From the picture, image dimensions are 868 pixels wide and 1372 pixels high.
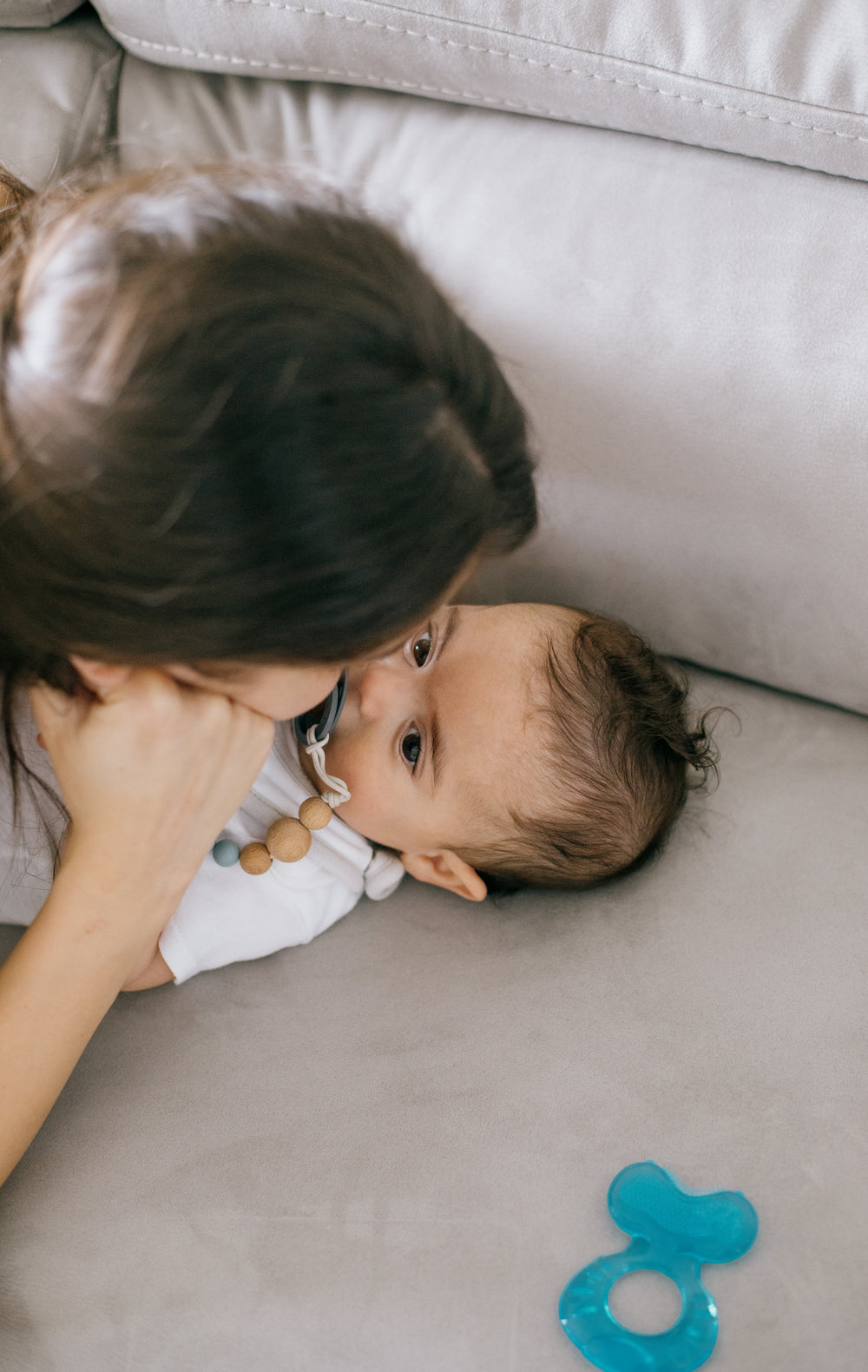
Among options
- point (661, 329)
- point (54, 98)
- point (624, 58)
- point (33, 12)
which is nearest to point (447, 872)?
point (661, 329)

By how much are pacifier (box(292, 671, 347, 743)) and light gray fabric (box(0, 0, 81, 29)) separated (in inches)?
34.6

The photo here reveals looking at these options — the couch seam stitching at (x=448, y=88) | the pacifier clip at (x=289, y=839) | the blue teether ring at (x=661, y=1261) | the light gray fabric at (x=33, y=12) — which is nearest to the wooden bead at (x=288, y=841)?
the pacifier clip at (x=289, y=839)

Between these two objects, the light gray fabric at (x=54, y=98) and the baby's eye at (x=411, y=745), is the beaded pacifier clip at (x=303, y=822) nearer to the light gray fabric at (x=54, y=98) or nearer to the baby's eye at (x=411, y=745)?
the baby's eye at (x=411, y=745)

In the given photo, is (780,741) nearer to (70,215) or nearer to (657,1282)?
(657,1282)

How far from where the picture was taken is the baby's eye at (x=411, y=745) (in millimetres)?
1018

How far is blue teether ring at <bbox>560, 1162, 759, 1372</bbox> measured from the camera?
705 millimetres

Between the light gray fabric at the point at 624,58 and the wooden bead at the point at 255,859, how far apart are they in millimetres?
767

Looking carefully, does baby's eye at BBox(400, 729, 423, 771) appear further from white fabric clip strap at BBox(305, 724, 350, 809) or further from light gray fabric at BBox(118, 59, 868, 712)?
light gray fabric at BBox(118, 59, 868, 712)

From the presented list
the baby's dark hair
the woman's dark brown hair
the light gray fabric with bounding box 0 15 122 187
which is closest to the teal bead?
the baby's dark hair

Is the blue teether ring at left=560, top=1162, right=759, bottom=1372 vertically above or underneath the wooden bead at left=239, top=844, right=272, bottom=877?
underneath

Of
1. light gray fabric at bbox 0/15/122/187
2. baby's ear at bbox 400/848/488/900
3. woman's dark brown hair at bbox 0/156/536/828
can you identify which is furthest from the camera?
light gray fabric at bbox 0/15/122/187

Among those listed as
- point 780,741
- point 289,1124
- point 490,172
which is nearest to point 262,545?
point 289,1124

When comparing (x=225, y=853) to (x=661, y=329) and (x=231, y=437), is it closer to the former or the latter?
(x=231, y=437)

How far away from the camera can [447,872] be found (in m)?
1.03
